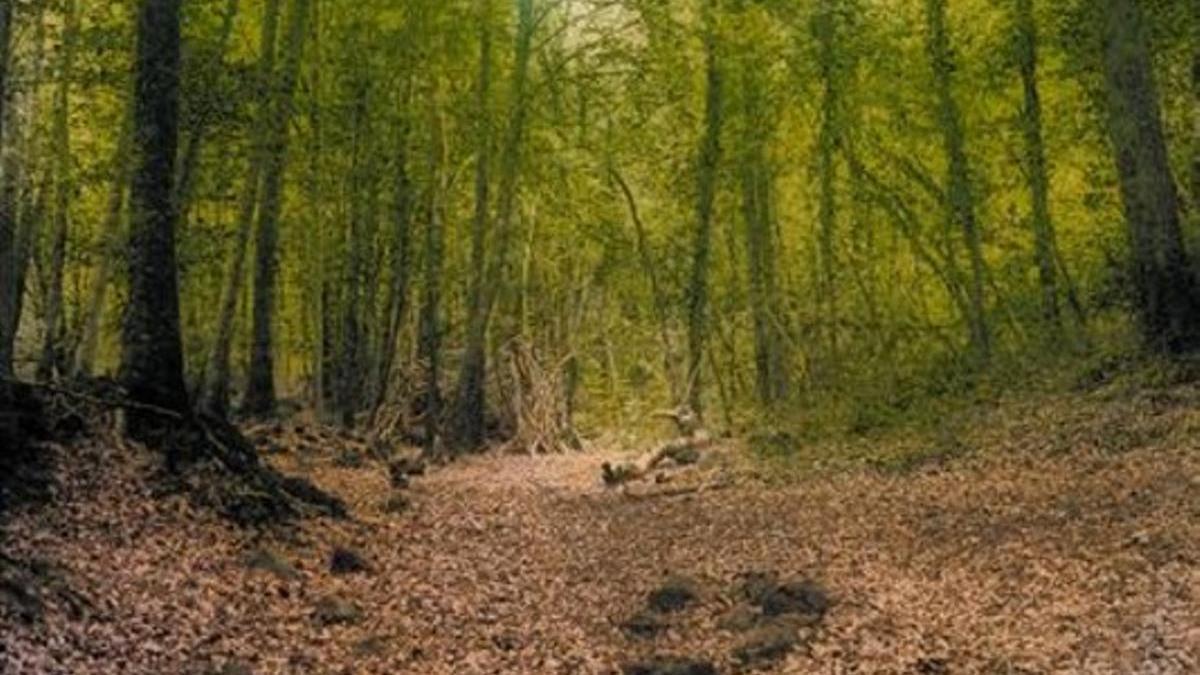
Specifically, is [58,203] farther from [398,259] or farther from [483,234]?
[483,234]

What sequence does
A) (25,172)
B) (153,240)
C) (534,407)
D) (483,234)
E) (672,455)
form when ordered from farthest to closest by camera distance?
(534,407) < (483,234) < (672,455) < (25,172) < (153,240)

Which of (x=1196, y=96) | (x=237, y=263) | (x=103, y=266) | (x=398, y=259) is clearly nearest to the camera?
(x=1196, y=96)

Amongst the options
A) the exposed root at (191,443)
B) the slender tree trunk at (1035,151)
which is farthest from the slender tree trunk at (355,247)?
the slender tree trunk at (1035,151)

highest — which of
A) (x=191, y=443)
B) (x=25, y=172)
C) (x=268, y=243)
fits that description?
(x=25, y=172)

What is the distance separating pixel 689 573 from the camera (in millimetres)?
12633

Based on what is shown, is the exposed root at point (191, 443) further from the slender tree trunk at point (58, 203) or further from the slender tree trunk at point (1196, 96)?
the slender tree trunk at point (1196, 96)

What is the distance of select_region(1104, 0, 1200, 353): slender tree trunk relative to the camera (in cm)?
1653

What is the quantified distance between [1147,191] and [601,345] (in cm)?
2327

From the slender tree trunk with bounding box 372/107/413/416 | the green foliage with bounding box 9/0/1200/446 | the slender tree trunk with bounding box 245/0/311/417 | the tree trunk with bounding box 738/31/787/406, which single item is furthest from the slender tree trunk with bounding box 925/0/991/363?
the slender tree trunk with bounding box 245/0/311/417

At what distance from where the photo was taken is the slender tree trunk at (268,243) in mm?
19328

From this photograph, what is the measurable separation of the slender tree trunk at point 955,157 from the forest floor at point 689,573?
6.08 m

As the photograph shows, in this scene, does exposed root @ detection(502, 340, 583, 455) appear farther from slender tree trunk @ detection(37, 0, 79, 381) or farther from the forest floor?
the forest floor

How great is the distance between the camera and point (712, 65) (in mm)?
26109

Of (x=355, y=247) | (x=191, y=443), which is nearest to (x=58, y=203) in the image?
(x=355, y=247)
